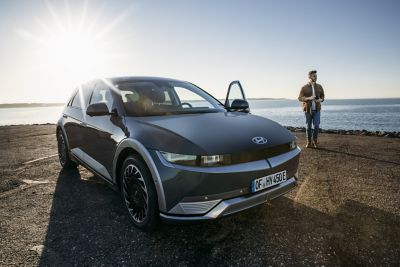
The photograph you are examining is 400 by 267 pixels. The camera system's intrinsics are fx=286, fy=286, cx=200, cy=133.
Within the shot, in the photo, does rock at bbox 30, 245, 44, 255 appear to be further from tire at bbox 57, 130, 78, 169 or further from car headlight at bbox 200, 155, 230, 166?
tire at bbox 57, 130, 78, 169

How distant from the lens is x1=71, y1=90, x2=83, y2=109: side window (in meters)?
4.82

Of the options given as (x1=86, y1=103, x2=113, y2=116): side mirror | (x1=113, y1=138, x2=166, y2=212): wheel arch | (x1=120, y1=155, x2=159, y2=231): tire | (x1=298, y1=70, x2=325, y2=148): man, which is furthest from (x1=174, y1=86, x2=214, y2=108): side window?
(x1=298, y1=70, x2=325, y2=148): man

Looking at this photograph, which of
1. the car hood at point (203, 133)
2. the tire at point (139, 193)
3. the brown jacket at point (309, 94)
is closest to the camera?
the car hood at point (203, 133)

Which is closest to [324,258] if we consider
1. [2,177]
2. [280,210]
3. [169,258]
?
[280,210]

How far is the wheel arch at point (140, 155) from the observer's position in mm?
2533

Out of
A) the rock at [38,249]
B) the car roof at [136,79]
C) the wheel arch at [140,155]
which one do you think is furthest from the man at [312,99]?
the rock at [38,249]

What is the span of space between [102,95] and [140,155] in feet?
5.42

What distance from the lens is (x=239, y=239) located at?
2.80 m

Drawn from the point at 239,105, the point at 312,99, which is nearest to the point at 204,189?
the point at 239,105

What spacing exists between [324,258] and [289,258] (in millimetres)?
295

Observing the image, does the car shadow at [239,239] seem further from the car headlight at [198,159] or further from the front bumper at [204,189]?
the car headlight at [198,159]

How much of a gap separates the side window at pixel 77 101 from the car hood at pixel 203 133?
80.7 inches

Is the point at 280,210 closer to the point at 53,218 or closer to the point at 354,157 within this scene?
the point at 53,218

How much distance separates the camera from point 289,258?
8.08 feet
